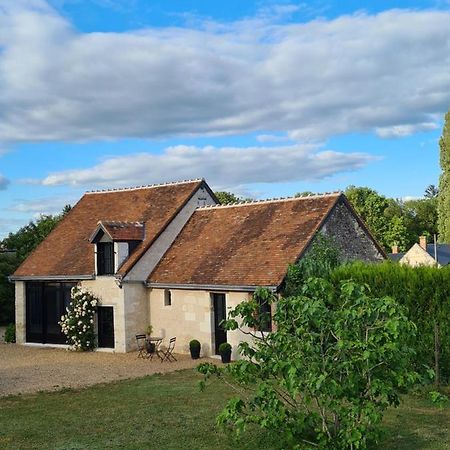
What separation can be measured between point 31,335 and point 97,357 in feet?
Answer: 18.4

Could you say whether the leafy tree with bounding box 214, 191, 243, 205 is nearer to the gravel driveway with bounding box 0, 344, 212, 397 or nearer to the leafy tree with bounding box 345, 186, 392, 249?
the leafy tree with bounding box 345, 186, 392, 249

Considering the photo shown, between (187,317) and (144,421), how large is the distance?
33.5ft

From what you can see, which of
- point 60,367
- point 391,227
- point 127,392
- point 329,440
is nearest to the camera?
point 329,440

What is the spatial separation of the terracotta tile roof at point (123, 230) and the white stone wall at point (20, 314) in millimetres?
5705

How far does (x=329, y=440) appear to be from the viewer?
911 centimetres

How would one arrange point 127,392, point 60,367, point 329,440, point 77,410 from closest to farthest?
point 329,440, point 77,410, point 127,392, point 60,367

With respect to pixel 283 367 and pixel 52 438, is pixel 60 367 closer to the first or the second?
pixel 52 438

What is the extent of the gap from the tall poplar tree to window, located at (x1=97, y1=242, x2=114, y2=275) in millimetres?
35376

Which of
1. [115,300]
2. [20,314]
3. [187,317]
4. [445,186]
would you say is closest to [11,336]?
[20,314]

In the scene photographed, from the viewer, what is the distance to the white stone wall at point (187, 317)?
2136 centimetres

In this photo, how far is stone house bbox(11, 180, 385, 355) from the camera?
21594 millimetres

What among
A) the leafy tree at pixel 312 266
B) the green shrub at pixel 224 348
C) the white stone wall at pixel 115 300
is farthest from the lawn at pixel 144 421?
the white stone wall at pixel 115 300

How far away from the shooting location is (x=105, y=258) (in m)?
24.9

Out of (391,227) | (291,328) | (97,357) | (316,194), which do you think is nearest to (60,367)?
(97,357)
